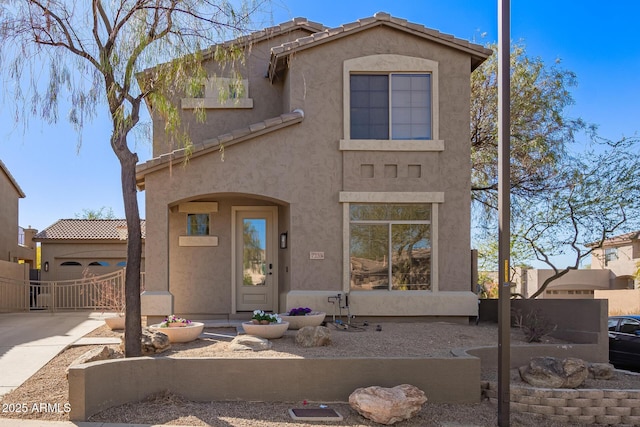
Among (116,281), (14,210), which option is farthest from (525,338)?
(14,210)

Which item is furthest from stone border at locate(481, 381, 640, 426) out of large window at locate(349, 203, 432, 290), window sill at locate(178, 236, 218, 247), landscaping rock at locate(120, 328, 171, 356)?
window sill at locate(178, 236, 218, 247)

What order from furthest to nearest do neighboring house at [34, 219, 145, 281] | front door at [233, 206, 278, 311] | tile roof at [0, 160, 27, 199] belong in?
neighboring house at [34, 219, 145, 281], tile roof at [0, 160, 27, 199], front door at [233, 206, 278, 311]

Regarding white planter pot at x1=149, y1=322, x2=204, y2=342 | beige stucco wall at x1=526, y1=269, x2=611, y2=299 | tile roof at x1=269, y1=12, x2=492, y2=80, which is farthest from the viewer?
beige stucco wall at x1=526, y1=269, x2=611, y2=299

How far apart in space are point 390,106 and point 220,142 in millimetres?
3884

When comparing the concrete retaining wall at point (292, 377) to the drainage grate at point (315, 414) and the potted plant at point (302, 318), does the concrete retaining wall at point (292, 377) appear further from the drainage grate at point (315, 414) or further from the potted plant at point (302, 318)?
the potted plant at point (302, 318)

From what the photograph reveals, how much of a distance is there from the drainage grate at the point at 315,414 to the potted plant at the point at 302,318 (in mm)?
3145

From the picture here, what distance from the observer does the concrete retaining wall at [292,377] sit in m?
7.64

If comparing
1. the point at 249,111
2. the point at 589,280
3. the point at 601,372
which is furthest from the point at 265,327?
the point at 589,280

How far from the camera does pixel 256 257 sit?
13.5 meters

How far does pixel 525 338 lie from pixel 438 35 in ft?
22.4

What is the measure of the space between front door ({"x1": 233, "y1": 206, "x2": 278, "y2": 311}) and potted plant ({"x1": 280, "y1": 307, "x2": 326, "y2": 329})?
8.70 feet

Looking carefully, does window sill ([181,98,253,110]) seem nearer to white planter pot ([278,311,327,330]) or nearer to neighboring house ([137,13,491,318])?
neighboring house ([137,13,491,318])

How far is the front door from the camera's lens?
13391 millimetres

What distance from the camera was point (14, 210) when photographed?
26156 millimetres
